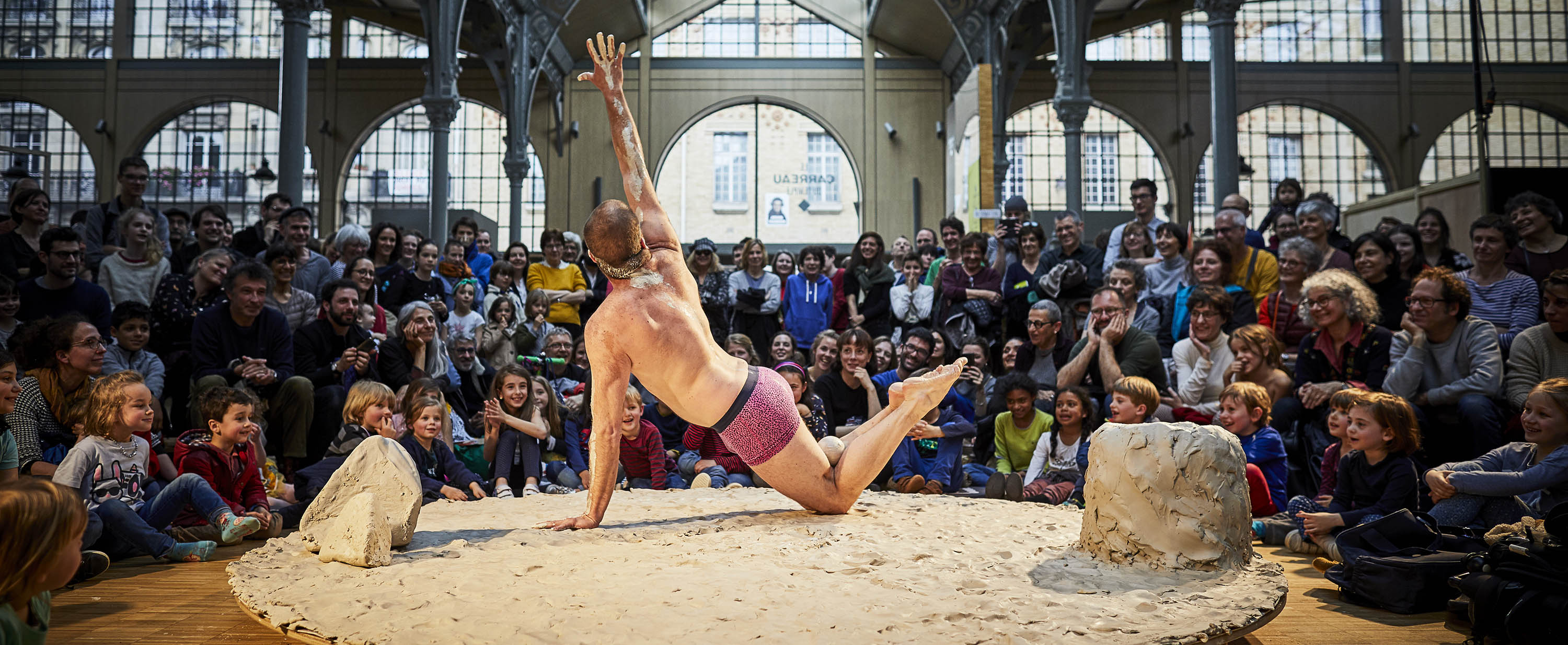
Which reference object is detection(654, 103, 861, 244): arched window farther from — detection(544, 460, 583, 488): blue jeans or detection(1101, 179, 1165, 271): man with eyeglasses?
detection(544, 460, 583, 488): blue jeans

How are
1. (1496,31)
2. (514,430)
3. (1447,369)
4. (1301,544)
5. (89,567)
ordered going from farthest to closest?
(1496,31), (514,430), (1447,369), (1301,544), (89,567)

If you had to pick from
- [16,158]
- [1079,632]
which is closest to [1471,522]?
[1079,632]

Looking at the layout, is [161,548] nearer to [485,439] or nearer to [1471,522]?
[485,439]

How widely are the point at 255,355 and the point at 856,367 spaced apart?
3.28 m

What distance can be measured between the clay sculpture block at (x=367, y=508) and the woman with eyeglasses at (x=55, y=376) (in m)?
1.57

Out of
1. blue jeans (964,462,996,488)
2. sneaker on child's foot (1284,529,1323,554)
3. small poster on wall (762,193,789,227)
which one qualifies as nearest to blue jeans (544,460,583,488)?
blue jeans (964,462,996,488)

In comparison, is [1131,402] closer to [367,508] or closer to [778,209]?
[367,508]

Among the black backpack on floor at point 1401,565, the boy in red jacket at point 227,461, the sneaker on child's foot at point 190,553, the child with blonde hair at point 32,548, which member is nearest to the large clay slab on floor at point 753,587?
the black backpack on floor at point 1401,565

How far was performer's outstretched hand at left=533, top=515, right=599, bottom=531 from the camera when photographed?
3.59 m

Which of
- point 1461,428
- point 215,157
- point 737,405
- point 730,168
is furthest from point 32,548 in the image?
point 215,157

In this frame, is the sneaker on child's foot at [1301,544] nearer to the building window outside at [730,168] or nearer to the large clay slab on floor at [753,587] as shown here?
the large clay slab on floor at [753,587]

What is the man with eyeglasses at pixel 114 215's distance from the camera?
6.70 meters

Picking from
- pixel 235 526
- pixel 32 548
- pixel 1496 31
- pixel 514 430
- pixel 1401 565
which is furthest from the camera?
pixel 1496 31

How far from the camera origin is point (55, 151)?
57.4 ft
